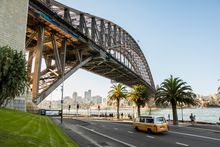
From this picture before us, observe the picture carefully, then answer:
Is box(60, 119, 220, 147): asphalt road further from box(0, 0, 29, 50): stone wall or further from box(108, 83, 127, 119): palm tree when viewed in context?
box(108, 83, 127, 119): palm tree

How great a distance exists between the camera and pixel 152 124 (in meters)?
23.8

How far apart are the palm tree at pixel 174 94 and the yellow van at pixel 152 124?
520 inches

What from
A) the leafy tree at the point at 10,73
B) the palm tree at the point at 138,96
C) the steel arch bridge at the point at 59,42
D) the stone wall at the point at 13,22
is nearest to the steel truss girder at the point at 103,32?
the steel arch bridge at the point at 59,42

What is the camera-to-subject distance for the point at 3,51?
22391 millimetres

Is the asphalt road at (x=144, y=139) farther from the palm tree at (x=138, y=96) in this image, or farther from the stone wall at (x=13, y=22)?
the palm tree at (x=138, y=96)

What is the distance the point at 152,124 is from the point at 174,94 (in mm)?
15413

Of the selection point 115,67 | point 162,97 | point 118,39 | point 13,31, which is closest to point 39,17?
point 13,31

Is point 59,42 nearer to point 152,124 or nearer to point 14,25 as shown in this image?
point 14,25

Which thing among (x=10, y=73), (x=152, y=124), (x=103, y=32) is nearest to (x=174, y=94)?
(x=152, y=124)

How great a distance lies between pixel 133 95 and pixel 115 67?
789 inches

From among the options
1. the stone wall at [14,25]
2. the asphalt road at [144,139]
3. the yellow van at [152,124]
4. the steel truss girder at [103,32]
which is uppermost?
the steel truss girder at [103,32]

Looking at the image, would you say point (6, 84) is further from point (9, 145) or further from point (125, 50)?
point (125, 50)

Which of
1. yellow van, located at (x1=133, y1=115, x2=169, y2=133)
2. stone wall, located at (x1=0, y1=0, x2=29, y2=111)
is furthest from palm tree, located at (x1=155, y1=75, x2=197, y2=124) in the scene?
stone wall, located at (x1=0, y1=0, x2=29, y2=111)

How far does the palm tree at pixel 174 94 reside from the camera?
3756 centimetres
